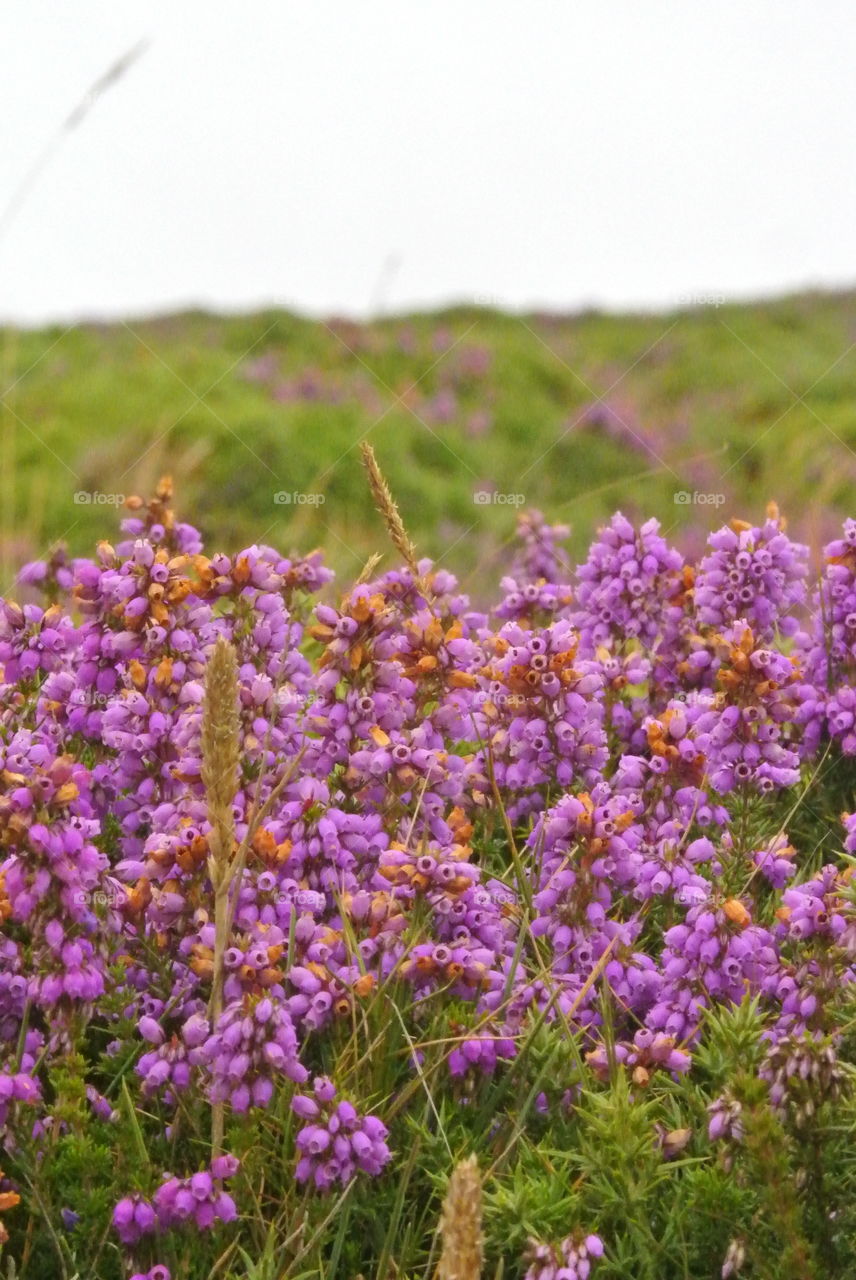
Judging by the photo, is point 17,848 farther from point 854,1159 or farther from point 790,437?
point 790,437

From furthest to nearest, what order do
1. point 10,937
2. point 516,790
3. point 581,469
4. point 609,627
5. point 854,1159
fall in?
point 581,469 < point 609,627 < point 516,790 < point 10,937 < point 854,1159

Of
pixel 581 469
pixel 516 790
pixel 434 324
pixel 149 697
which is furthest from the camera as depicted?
pixel 434 324

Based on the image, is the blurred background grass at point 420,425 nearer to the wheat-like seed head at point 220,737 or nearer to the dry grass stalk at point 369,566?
the dry grass stalk at point 369,566

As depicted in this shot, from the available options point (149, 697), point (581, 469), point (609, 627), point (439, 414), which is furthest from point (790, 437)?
point (149, 697)

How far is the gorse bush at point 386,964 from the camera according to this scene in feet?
9.70

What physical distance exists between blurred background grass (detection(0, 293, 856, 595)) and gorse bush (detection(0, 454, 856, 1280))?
6001 millimetres

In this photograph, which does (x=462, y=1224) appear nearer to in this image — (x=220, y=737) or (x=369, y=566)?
(x=220, y=737)

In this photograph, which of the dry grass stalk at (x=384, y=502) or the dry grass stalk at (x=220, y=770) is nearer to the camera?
the dry grass stalk at (x=220, y=770)

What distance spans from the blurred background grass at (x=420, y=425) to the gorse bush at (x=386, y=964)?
19.7 feet

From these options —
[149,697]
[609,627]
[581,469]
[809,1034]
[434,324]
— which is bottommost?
[809,1034]

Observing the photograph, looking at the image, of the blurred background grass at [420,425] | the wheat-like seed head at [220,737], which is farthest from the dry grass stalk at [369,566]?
the blurred background grass at [420,425]

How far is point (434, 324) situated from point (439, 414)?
7021 mm

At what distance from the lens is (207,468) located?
1761 centimetres

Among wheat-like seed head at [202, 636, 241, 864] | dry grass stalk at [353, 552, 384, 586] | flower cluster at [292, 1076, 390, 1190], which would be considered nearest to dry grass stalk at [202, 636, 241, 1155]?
wheat-like seed head at [202, 636, 241, 864]
